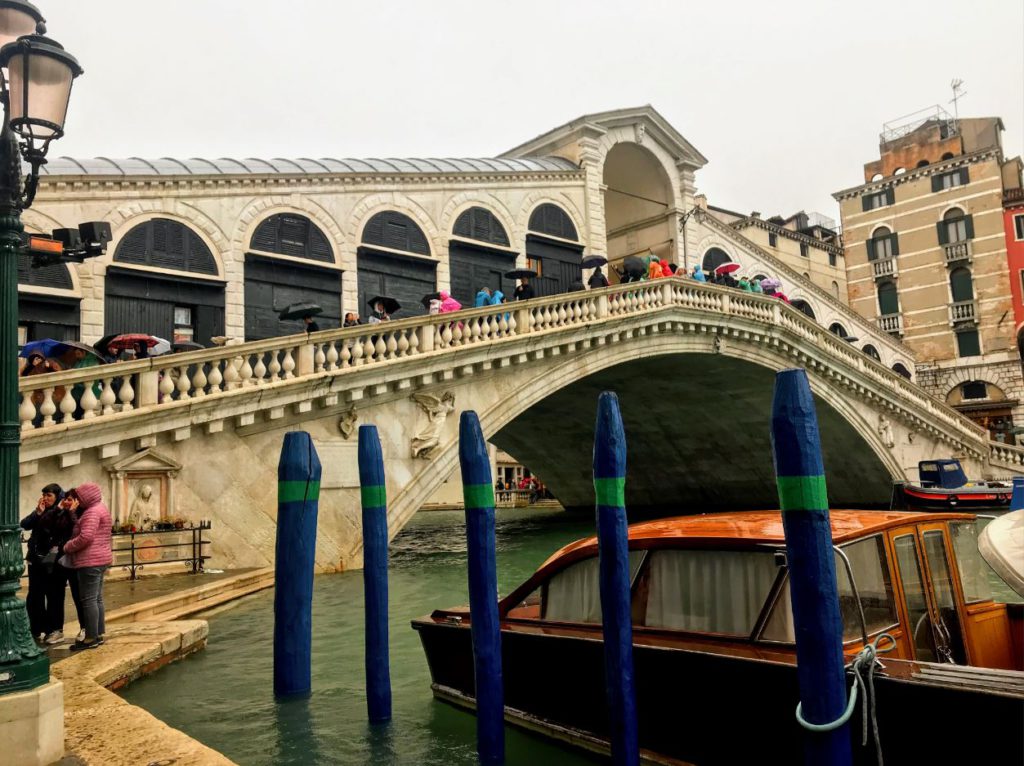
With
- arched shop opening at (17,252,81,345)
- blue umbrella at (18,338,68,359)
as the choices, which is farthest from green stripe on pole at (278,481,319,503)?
arched shop opening at (17,252,81,345)

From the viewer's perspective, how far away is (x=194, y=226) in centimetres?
1341

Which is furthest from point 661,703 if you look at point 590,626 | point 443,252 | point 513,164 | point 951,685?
point 513,164

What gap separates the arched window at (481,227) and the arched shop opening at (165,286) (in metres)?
5.46

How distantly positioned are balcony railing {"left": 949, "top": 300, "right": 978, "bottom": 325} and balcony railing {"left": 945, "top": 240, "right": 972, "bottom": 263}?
168 cm

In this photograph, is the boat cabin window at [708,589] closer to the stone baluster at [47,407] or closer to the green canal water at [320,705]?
the green canal water at [320,705]

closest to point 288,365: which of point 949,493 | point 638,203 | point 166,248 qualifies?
point 166,248

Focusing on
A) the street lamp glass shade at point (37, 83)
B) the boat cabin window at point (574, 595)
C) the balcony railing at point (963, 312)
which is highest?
the balcony railing at point (963, 312)

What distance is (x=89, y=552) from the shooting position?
584cm

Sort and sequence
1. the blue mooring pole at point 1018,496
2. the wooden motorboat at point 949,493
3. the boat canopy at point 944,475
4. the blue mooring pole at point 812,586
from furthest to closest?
1. the boat canopy at point 944,475
2. the wooden motorboat at point 949,493
3. the blue mooring pole at point 1018,496
4. the blue mooring pole at point 812,586

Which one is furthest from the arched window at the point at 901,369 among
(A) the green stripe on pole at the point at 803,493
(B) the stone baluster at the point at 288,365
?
(A) the green stripe on pole at the point at 803,493

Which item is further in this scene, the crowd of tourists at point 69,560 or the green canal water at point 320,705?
the crowd of tourists at point 69,560

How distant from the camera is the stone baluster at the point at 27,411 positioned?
843 cm

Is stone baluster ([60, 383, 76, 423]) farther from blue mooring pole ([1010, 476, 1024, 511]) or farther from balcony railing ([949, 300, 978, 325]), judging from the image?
balcony railing ([949, 300, 978, 325])

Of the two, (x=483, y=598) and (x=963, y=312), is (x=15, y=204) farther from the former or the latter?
(x=963, y=312)
